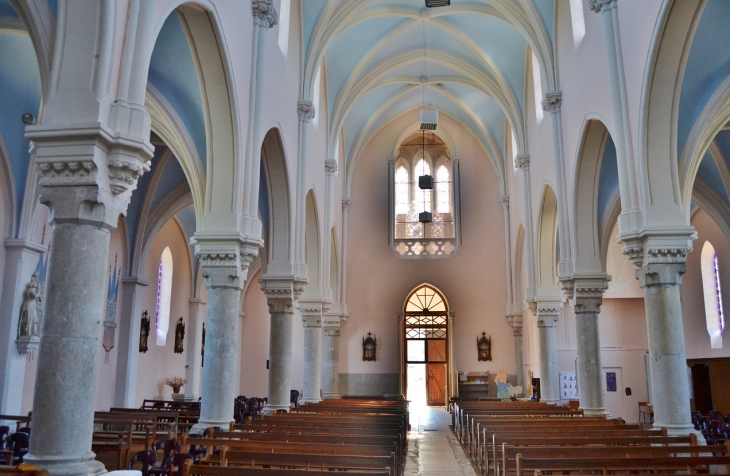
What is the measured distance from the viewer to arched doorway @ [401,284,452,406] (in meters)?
26.4

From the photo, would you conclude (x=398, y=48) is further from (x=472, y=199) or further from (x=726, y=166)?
(x=726, y=166)

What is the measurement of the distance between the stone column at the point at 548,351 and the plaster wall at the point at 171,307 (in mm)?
12086

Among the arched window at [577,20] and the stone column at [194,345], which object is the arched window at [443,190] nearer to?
the stone column at [194,345]

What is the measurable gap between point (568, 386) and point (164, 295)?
14734mm

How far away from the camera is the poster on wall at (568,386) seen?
22.4 meters

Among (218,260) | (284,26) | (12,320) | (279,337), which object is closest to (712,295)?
(279,337)

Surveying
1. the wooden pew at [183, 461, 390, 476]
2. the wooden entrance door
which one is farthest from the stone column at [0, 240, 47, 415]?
the wooden entrance door

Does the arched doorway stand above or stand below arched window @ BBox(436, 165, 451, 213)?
below

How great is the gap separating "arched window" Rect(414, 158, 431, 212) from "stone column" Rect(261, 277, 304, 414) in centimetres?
1408

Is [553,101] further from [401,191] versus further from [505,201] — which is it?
[401,191]

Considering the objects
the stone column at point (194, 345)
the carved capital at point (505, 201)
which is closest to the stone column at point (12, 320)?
the stone column at point (194, 345)

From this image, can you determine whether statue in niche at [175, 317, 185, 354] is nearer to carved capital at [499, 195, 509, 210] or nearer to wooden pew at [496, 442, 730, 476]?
carved capital at [499, 195, 509, 210]

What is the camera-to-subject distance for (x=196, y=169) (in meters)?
13.0

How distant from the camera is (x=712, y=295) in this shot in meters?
20.3
